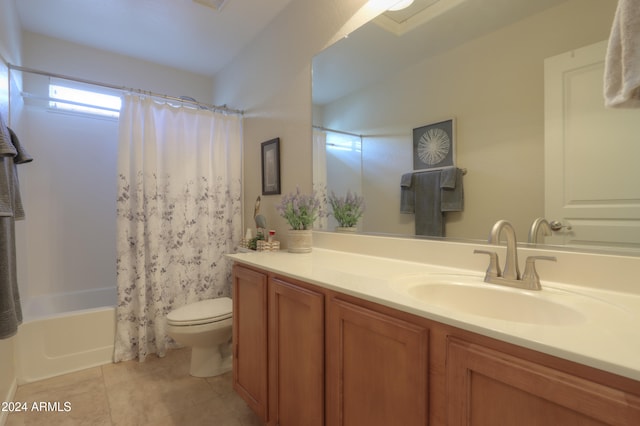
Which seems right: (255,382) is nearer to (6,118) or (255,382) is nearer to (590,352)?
(590,352)

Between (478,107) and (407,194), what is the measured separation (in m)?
0.46

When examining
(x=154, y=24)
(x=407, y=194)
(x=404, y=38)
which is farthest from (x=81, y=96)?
(x=407, y=194)

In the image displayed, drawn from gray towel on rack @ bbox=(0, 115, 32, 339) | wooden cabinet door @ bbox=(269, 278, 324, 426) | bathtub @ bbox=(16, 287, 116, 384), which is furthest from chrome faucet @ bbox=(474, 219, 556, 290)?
bathtub @ bbox=(16, 287, 116, 384)

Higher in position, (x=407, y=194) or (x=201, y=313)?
(x=407, y=194)

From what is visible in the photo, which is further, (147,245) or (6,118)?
(147,245)

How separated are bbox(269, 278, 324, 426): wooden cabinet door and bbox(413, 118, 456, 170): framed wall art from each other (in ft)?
2.53

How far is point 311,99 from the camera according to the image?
1.93 m

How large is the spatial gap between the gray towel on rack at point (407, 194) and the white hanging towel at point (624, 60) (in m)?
0.77

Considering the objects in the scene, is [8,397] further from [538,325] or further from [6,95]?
[538,325]

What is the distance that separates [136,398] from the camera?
1.74 metres

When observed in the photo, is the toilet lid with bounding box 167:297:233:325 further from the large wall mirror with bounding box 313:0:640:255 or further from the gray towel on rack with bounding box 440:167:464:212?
the gray towel on rack with bounding box 440:167:464:212

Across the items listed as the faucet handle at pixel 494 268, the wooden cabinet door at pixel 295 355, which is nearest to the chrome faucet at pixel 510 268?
the faucet handle at pixel 494 268

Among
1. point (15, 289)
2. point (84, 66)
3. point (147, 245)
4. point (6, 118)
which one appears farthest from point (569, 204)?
point (84, 66)

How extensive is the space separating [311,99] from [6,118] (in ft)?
5.81
